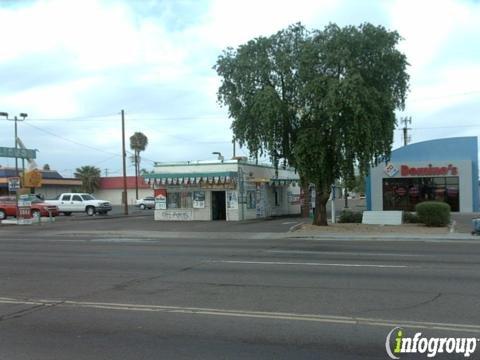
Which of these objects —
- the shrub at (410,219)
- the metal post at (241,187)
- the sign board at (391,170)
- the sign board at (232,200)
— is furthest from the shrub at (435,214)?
the sign board at (391,170)

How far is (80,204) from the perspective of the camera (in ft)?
151

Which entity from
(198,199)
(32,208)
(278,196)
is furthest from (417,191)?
(32,208)

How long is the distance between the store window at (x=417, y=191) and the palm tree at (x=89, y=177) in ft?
170

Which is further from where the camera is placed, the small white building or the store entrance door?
the store entrance door

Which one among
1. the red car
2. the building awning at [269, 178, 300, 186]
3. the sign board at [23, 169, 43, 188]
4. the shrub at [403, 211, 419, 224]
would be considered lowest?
the shrub at [403, 211, 419, 224]

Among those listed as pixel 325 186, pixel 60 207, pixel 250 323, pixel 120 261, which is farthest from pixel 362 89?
pixel 60 207

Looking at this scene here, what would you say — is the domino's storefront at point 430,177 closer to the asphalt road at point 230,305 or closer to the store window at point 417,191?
the store window at point 417,191

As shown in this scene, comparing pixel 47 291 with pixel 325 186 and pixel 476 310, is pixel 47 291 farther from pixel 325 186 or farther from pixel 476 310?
pixel 325 186

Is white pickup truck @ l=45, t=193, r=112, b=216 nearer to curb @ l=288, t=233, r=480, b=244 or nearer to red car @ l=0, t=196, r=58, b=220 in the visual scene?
red car @ l=0, t=196, r=58, b=220

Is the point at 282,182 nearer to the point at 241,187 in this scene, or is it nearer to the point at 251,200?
the point at 251,200

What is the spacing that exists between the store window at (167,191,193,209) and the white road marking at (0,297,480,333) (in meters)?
27.8

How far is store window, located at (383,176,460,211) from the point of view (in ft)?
131

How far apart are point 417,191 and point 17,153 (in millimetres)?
28198

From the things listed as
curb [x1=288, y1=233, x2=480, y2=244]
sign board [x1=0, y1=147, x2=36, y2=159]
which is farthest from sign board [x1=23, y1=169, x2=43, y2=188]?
curb [x1=288, y1=233, x2=480, y2=244]
